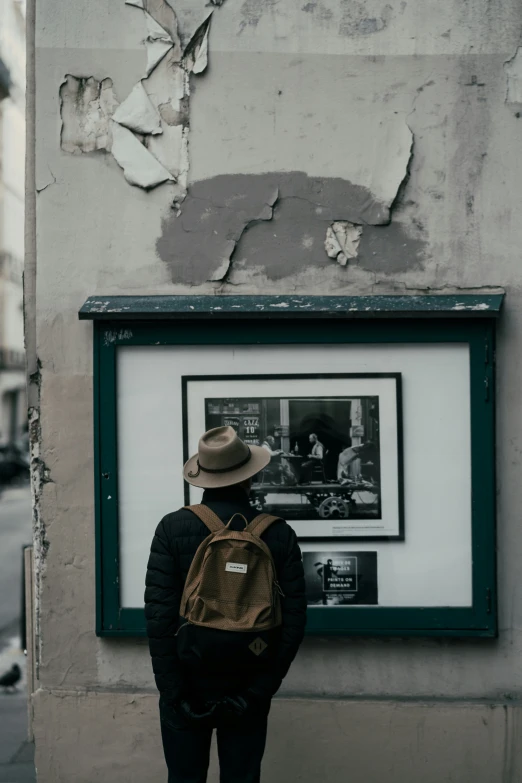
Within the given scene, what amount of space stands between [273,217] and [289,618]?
89.1 inches

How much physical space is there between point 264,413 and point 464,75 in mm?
2141

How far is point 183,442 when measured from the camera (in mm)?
4902

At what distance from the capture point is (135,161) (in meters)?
4.91

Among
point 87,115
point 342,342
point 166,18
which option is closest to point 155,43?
point 166,18

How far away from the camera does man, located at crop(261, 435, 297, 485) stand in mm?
4848

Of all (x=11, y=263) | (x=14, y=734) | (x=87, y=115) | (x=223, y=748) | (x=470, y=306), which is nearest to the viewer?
(x=223, y=748)

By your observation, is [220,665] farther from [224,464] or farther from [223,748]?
[224,464]

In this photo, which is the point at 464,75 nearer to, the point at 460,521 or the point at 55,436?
the point at 460,521

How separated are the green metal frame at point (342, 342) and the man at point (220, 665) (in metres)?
1.14

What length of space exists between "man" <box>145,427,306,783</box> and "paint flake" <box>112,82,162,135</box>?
6.74 feet

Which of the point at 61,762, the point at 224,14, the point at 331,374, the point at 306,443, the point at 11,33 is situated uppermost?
the point at 11,33

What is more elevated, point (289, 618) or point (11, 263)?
point (11, 263)

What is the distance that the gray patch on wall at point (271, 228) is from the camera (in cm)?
487

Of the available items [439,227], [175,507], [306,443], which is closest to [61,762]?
[175,507]
